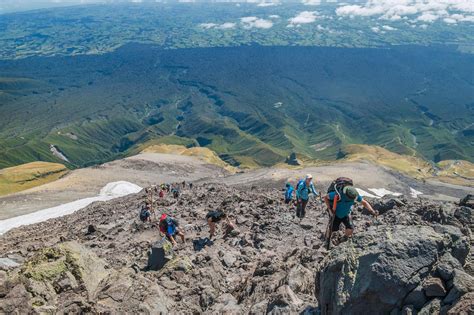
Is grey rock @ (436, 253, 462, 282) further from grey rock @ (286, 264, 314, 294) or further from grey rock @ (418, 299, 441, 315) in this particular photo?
grey rock @ (286, 264, 314, 294)

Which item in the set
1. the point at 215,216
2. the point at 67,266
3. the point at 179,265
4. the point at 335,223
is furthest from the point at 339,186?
the point at 67,266

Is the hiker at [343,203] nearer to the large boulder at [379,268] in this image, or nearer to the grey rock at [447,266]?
the large boulder at [379,268]

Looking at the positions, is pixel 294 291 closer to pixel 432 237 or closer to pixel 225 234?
pixel 432 237

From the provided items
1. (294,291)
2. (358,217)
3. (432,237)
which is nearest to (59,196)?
(358,217)

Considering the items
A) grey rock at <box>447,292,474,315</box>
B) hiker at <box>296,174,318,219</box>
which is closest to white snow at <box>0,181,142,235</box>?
hiker at <box>296,174,318,219</box>

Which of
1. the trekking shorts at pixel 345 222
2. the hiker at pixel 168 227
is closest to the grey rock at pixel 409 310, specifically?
the trekking shorts at pixel 345 222
